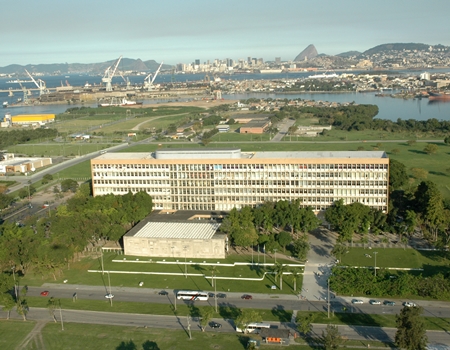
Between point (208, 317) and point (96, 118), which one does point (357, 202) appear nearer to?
point (208, 317)

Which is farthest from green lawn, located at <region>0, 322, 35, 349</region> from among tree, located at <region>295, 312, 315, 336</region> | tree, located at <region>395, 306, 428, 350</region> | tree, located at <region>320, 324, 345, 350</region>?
tree, located at <region>395, 306, 428, 350</region>

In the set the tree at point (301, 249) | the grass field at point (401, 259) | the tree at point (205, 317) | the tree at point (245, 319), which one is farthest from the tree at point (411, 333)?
the tree at point (301, 249)

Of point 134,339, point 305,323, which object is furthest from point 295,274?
point 134,339

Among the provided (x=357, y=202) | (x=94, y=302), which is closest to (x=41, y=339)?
(x=94, y=302)

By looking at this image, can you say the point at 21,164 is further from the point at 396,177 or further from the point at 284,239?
the point at 396,177

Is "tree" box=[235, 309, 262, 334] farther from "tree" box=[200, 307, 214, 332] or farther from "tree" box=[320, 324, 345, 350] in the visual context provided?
"tree" box=[320, 324, 345, 350]

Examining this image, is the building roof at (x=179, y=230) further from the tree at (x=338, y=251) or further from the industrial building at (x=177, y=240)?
the tree at (x=338, y=251)
